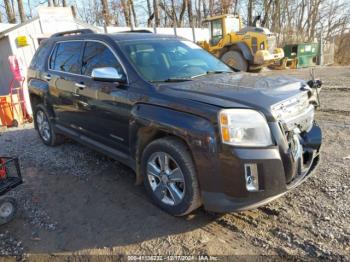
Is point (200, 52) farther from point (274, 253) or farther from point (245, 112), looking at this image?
Answer: point (274, 253)

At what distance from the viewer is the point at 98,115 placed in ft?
14.0

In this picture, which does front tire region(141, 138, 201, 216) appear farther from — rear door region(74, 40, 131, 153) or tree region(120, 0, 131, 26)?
tree region(120, 0, 131, 26)

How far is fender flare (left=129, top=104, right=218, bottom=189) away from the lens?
114 inches

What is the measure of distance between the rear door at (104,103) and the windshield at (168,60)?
0.81ft

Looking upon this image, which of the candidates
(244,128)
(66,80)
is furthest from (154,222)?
(66,80)

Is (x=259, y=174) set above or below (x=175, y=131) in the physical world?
below

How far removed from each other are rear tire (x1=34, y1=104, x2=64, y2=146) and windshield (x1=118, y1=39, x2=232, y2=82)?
257cm

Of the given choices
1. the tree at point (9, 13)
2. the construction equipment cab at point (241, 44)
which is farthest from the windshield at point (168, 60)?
the tree at point (9, 13)

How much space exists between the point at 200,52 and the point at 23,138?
15.2 ft

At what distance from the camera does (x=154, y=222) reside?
3.42 m

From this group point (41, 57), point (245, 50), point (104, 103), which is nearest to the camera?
point (104, 103)

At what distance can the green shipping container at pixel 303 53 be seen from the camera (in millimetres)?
19531

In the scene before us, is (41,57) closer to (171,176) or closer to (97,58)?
(97,58)

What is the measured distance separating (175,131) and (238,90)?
0.76 m
